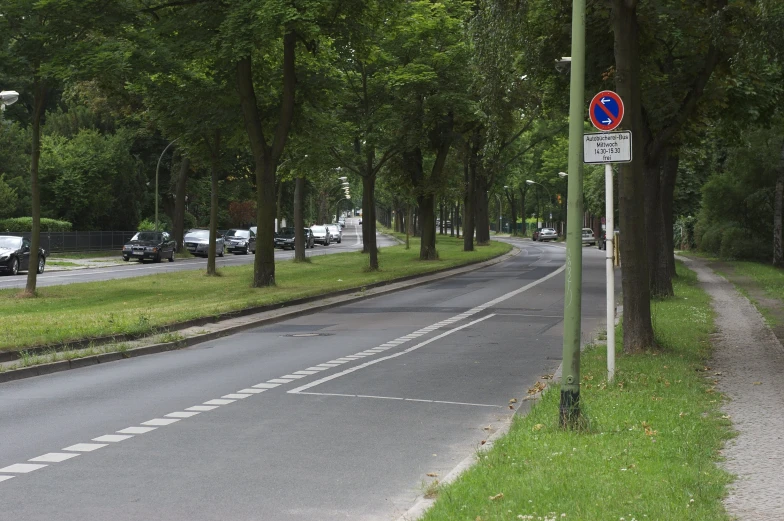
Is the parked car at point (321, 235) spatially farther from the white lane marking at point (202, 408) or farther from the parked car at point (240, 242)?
the white lane marking at point (202, 408)

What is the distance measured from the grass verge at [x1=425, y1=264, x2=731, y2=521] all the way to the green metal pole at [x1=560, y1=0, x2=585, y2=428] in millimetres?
308

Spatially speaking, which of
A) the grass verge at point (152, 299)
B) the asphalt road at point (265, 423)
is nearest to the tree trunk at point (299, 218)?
the grass verge at point (152, 299)

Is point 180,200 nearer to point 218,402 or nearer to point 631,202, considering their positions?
point 631,202

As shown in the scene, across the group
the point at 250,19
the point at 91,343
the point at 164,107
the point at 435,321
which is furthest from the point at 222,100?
the point at 91,343

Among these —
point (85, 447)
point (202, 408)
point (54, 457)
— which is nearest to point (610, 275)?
point (202, 408)

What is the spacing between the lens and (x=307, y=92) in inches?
1262

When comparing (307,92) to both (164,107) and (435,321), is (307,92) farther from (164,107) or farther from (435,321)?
(435,321)

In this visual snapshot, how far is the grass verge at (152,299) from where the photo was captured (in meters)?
17.7

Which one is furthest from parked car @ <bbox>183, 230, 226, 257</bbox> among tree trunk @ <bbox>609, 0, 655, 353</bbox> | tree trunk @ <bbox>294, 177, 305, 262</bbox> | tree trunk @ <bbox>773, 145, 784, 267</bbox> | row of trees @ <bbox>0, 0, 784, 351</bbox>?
tree trunk @ <bbox>609, 0, 655, 353</bbox>

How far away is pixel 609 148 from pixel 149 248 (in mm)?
46209

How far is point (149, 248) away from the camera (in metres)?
55.3

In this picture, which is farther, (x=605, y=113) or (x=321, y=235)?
(x=321, y=235)

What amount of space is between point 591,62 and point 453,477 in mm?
13941

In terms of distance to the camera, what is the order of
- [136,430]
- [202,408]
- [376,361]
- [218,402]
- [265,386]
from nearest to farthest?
1. [136,430]
2. [202,408]
3. [218,402]
4. [265,386]
5. [376,361]
